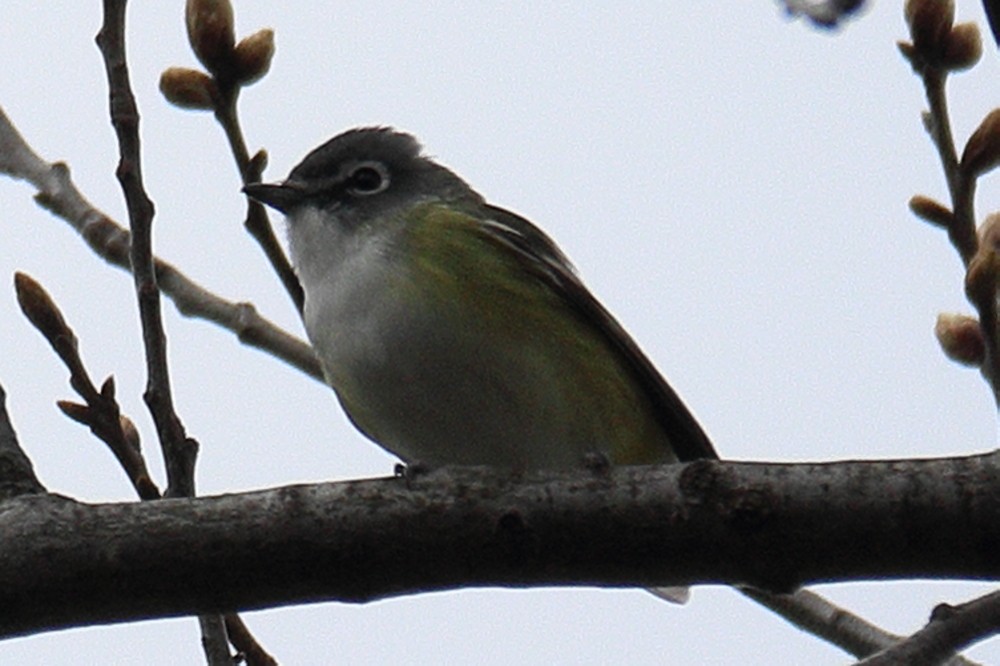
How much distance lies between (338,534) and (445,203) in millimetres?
2604

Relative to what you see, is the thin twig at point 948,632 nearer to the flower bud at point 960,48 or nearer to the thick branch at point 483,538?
the thick branch at point 483,538

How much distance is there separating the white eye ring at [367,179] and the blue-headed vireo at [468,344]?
0.09 metres

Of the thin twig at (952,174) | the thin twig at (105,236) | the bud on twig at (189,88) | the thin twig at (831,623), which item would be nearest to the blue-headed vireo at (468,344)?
the thin twig at (105,236)

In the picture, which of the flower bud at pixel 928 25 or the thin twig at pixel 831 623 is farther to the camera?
the thin twig at pixel 831 623

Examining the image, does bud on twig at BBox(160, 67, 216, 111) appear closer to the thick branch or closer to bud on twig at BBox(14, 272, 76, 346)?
bud on twig at BBox(14, 272, 76, 346)

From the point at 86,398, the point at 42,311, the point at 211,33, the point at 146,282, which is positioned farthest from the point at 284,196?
the point at 146,282

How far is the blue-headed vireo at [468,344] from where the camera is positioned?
173 inches

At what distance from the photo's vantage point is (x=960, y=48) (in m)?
3.54

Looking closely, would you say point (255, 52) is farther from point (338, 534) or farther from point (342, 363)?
point (338, 534)

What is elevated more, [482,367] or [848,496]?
[482,367]

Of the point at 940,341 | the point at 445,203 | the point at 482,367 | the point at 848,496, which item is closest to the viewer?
the point at 848,496

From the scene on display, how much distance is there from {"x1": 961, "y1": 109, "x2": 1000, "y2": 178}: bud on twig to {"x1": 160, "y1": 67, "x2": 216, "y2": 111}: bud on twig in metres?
1.79

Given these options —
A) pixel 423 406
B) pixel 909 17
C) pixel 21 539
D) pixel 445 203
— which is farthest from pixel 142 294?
pixel 445 203

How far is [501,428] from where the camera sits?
443cm
